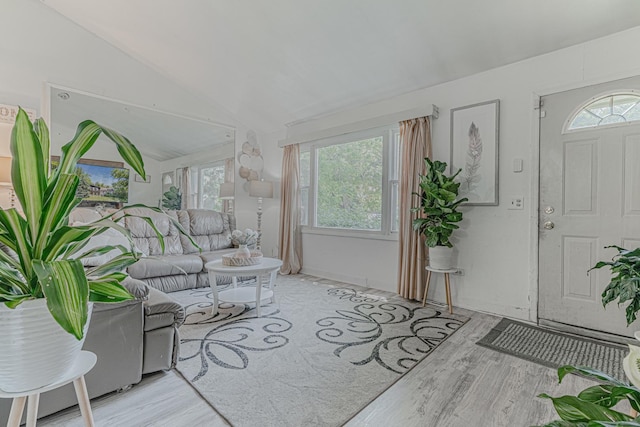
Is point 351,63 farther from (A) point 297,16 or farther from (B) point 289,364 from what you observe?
(B) point 289,364

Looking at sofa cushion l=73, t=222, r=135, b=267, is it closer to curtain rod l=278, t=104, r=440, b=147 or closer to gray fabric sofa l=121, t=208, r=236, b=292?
gray fabric sofa l=121, t=208, r=236, b=292

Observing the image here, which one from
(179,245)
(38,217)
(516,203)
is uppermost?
(516,203)

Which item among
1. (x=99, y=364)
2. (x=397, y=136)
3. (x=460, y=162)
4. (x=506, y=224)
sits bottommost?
(x=99, y=364)

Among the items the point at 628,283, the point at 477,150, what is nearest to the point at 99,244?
the point at 628,283

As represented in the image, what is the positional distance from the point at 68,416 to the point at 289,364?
1.13 m

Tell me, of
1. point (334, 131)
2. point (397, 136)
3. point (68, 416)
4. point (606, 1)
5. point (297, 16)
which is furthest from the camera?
point (334, 131)

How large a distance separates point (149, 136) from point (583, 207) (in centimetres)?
503

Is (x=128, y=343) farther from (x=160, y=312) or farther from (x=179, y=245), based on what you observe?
(x=179, y=245)

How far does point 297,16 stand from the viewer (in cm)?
295

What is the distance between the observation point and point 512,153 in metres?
2.92

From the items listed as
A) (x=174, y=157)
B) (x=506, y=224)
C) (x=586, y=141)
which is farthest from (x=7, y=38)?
(x=586, y=141)

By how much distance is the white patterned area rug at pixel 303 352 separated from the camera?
1.60m

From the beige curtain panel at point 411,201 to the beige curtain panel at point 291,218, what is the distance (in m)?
1.81

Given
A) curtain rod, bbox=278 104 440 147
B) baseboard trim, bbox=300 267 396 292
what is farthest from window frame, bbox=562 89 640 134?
baseboard trim, bbox=300 267 396 292
